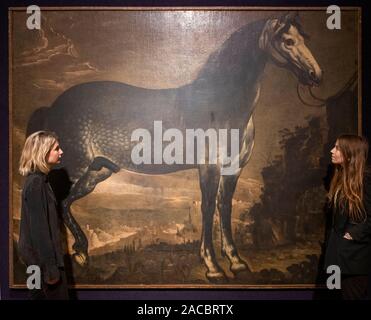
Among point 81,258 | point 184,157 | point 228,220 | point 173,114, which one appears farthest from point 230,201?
point 81,258

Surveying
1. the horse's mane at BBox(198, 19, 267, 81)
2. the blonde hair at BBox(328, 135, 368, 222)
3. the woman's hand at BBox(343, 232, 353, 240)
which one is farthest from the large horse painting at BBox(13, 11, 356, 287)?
the woman's hand at BBox(343, 232, 353, 240)

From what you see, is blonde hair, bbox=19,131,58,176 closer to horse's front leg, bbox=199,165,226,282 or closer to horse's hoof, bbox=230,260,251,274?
horse's front leg, bbox=199,165,226,282

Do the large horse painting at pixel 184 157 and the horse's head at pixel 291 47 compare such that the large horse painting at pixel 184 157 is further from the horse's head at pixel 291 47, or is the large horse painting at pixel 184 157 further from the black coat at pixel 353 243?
the black coat at pixel 353 243

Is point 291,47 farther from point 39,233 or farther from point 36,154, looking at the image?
point 39,233

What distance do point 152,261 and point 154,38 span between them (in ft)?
5.43

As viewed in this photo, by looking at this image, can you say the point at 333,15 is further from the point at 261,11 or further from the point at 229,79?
the point at 229,79

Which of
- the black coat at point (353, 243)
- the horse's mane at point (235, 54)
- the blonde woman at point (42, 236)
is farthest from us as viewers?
the horse's mane at point (235, 54)

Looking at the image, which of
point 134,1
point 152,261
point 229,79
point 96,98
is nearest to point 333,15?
point 229,79

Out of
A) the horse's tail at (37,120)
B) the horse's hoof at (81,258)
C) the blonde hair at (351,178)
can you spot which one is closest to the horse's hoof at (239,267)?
the blonde hair at (351,178)

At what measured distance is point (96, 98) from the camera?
3.79 m

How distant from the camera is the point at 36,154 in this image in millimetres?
3076

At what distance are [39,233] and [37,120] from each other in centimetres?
118

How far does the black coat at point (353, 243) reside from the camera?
118 inches

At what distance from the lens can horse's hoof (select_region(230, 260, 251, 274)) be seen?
379 centimetres
